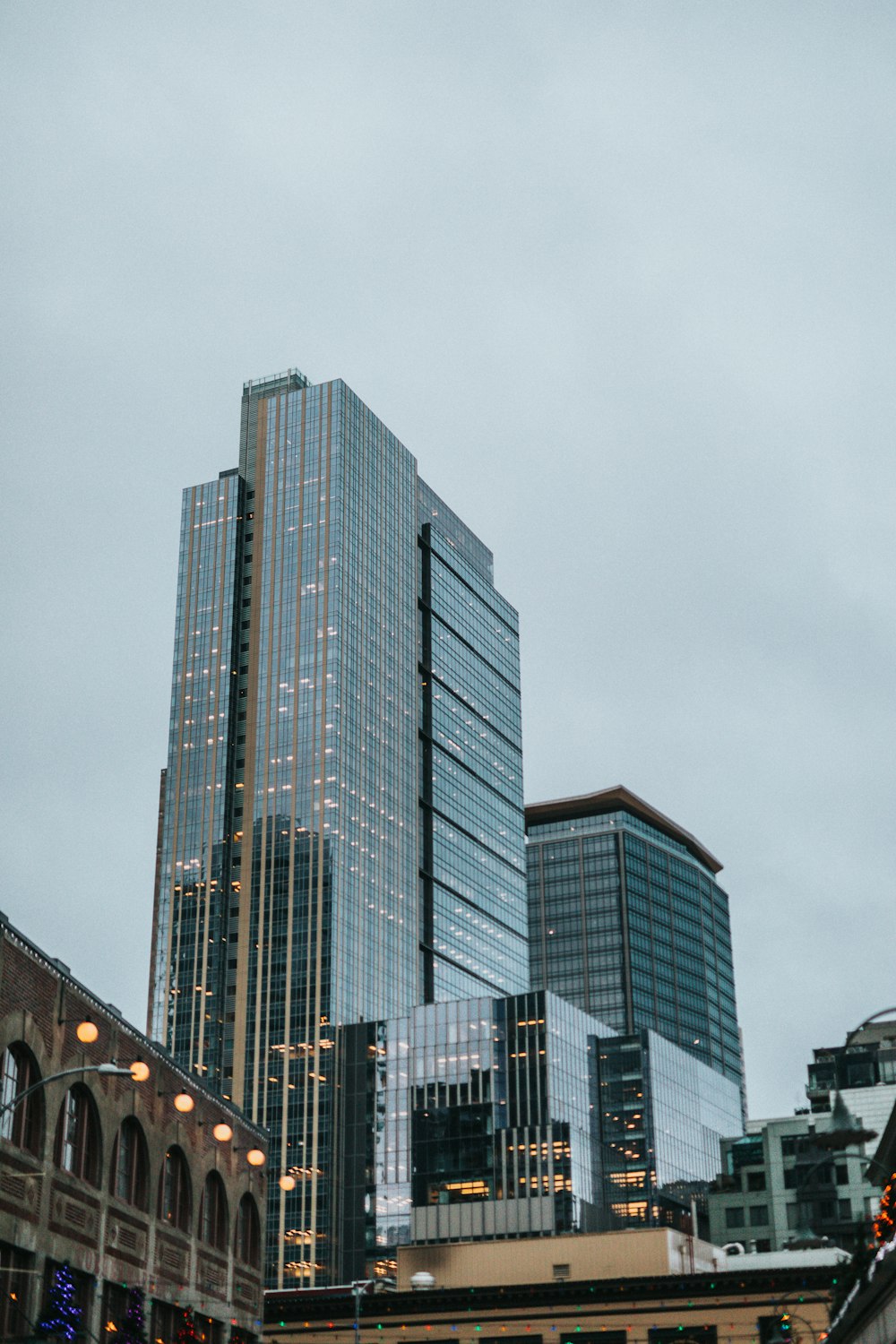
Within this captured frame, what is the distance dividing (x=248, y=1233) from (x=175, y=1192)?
30.9ft

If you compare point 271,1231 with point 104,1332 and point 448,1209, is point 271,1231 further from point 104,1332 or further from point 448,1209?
point 104,1332

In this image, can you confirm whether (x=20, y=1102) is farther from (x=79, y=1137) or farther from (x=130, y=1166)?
(x=130, y=1166)

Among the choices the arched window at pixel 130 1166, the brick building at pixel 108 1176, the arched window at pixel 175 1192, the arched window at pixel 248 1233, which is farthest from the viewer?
the arched window at pixel 248 1233

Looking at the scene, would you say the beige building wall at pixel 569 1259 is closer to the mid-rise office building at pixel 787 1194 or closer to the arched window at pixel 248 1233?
the arched window at pixel 248 1233

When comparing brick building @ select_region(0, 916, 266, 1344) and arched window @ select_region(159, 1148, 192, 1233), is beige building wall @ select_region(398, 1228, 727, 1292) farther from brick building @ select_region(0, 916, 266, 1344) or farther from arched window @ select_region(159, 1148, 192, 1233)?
arched window @ select_region(159, 1148, 192, 1233)

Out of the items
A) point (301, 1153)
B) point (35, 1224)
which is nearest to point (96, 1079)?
point (35, 1224)

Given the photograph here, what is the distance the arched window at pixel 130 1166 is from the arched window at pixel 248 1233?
11068 millimetres

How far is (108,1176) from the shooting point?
50.3m

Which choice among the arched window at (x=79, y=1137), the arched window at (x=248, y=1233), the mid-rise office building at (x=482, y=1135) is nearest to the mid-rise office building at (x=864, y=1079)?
the mid-rise office building at (x=482, y=1135)

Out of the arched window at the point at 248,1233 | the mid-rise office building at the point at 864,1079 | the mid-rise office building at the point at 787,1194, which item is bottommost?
the arched window at the point at 248,1233

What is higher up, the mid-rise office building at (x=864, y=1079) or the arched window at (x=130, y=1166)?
the mid-rise office building at (x=864, y=1079)

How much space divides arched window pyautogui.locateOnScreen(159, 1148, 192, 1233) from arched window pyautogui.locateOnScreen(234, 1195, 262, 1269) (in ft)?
20.4

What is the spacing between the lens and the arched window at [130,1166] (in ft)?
169

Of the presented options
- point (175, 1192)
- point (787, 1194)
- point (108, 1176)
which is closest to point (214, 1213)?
point (175, 1192)
